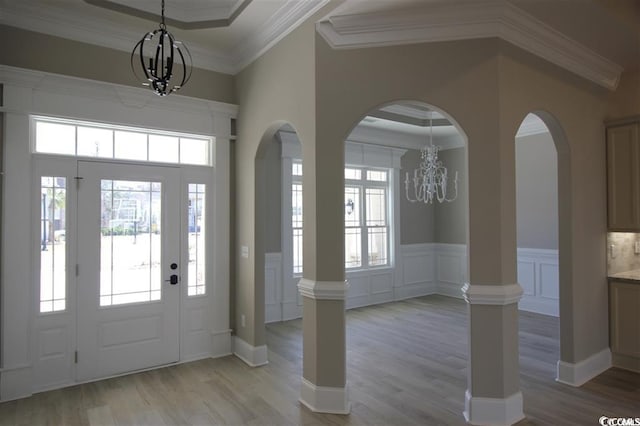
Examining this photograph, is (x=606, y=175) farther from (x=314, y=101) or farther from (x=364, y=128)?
(x=364, y=128)

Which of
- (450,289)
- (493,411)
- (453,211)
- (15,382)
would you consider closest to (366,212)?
(453,211)

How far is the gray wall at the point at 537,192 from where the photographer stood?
621 cm

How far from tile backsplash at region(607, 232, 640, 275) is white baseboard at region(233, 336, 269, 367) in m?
3.79

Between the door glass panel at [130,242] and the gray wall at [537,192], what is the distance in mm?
5697

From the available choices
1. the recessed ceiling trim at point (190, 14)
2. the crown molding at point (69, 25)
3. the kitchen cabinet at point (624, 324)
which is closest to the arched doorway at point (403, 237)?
the kitchen cabinet at point (624, 324)

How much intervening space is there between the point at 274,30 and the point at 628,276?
440 cm

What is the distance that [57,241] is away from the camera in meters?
3.67

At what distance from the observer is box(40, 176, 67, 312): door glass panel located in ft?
11.8

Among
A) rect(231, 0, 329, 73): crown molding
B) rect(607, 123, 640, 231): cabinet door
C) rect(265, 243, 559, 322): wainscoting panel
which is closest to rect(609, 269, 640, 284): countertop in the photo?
rect(607, 123, 640, 231): cabinet door

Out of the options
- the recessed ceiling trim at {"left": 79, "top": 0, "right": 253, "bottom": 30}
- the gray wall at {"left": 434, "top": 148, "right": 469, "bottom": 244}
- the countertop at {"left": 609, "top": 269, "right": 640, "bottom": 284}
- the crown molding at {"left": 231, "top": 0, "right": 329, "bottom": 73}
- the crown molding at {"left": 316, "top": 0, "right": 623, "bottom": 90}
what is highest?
the recessed ceiling trim at {"left": 79, "top": 0, "right": 253, "bottom": 30}

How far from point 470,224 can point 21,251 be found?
12.7 feet

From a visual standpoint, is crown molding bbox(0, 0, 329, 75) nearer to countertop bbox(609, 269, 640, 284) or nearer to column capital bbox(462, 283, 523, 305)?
column capital bbox(462, 283, 523, 305)

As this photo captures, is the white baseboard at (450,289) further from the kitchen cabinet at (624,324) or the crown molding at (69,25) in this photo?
the crown molding at (69,25)

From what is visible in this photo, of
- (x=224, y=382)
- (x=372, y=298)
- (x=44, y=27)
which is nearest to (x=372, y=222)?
(x=372, y=298)
